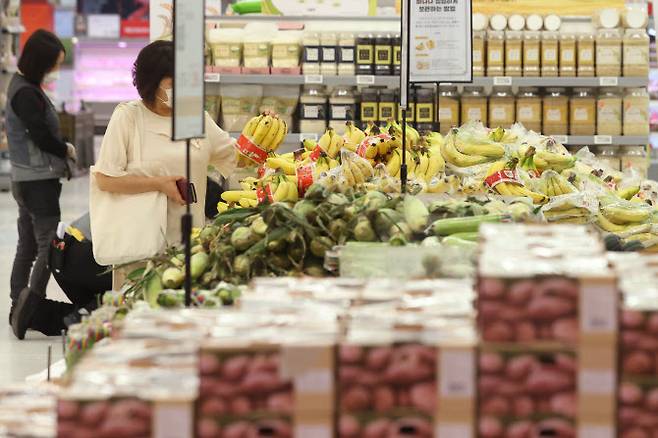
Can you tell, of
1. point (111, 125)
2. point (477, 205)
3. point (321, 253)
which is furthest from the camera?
point (111, 125)

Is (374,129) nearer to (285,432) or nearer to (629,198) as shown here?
(629,198)

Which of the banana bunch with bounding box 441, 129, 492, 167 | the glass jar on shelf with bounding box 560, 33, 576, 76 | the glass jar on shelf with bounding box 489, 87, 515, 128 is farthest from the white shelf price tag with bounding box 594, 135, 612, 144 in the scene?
the banana bunch with bounding box 441, 129, 492, 167

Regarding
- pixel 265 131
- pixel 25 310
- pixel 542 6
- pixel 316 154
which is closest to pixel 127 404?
pixel 316 154

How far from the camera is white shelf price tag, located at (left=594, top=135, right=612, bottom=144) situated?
8.56 meters

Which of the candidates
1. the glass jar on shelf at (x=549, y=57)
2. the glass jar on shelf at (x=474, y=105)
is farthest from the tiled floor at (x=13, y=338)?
the glass jar on shelf at (x=549, y=57)

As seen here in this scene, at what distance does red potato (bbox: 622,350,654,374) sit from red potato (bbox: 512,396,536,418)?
6.0 inches

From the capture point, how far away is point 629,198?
5441 millimetres

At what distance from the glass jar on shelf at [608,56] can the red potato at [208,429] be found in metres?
7.09

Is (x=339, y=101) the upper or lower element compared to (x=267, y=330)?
upper

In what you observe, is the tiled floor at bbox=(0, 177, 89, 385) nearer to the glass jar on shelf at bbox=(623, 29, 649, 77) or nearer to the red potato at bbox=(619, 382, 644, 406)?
the red potato at bbox=(619, 382, 644, 406)

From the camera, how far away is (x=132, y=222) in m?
4.83

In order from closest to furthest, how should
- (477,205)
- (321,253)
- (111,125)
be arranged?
(321,253) < (477,205) < (111,125)

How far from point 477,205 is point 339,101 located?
16.3ft

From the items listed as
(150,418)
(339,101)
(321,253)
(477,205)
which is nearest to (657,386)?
(150,418)
